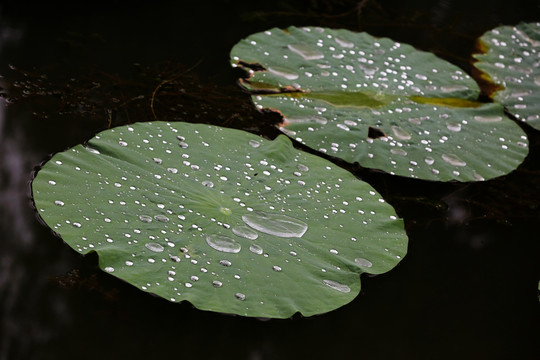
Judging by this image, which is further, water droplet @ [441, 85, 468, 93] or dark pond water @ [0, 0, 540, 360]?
water droplet @ [441, 85, 468, 93]

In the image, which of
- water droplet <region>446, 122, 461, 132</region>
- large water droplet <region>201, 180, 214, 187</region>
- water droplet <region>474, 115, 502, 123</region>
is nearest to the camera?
large water droplet <region>201, 180, 214, 187</region>

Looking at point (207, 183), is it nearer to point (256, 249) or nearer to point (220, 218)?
point (220, 218)

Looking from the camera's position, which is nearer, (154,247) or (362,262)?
(154,247)

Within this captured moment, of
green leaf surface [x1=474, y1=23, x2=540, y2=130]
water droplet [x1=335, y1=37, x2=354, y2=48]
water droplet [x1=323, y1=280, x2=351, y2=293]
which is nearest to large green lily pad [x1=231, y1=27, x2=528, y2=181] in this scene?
water droplet [x1=335, y1=37, x2=354, y2=48]

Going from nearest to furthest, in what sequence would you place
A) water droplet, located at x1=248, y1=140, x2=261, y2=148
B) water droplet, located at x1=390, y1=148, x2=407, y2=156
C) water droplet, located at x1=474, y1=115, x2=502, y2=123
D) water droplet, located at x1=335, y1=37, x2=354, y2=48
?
water droplet, located at x1=248, y1=140, x2=261, y2=148
water droplet, located at x1=390, y1=148, x2=407, y2=156
water droplet, located at x1=474, y1=115, x2=502, y2=123
water droplet, located at x1=335, y1=37, x2=354, y2=48

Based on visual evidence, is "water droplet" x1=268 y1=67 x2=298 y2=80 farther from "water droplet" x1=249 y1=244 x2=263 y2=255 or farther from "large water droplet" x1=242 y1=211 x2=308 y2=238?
"water droplet" x1=249 y1=244 x2=263 y2=255

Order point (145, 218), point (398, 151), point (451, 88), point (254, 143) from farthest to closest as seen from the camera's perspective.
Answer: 1. point (451, 88)
2. point (398, 151)
3. point (254, 143)
4. point (145, 218)

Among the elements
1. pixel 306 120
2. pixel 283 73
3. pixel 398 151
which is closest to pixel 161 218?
pixel 306 120
